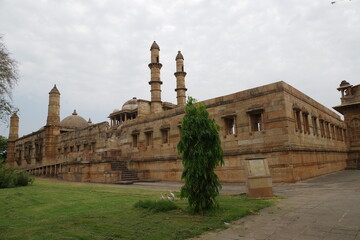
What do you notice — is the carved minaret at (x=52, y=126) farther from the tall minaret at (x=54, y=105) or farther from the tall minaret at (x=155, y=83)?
the tall minaret at (x=155, y=83)

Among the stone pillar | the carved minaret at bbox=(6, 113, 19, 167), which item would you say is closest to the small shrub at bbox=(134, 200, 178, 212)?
the stone pillar

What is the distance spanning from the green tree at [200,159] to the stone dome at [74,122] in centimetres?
3880

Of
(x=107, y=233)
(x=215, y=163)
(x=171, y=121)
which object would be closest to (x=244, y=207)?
(x=215, y=163)

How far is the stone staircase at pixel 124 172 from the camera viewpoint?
18.8 m

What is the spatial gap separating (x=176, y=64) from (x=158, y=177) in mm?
13217

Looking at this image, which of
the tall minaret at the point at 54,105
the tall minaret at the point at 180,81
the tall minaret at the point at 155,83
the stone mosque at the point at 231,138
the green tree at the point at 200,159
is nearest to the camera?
the green tree at the point at 200,159

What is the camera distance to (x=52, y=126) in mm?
31219


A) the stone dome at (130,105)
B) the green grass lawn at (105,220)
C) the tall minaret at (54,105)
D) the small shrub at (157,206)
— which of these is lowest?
the green grass lawn at (105,220)

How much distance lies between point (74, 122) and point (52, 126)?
38.4 ft

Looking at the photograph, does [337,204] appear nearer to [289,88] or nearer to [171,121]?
[289,88]

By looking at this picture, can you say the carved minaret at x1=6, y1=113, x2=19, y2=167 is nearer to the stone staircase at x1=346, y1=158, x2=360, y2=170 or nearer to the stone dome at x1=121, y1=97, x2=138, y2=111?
the stone dome at x1=121, y1=97, x2=138, y2=111

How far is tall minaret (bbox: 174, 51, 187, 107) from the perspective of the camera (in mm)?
27312

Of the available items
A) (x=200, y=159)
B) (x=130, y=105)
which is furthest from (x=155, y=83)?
(x=200, y=159)

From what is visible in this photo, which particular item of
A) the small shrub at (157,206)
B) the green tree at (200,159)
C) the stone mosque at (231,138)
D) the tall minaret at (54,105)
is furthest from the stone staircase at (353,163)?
the tall minaret at (54,105)
